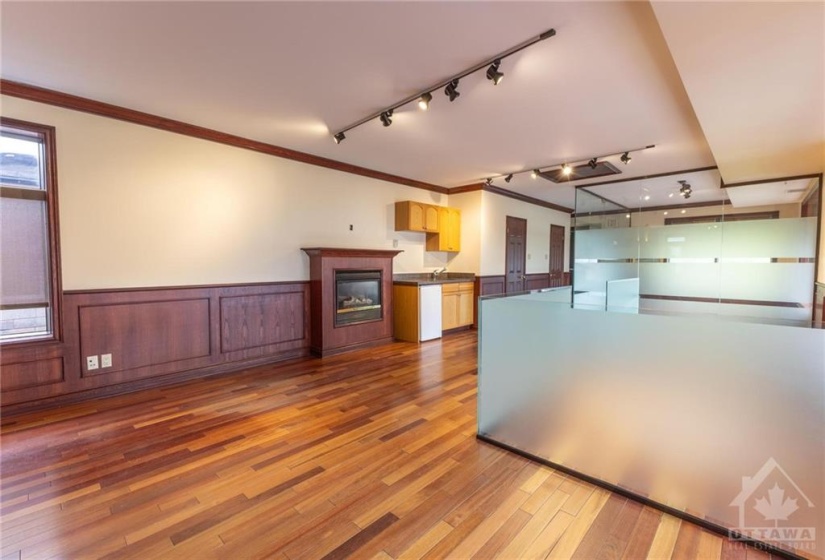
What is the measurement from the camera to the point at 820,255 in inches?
167

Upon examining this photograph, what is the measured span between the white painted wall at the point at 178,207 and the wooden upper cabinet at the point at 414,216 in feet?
2.74

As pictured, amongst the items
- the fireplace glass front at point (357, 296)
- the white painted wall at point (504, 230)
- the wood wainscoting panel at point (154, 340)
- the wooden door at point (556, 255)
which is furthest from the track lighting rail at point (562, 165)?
the wood wainscoting panel at point (154, 340)

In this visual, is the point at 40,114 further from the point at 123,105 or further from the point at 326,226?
the point at 326,226

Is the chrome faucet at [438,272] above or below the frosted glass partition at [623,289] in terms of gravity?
above

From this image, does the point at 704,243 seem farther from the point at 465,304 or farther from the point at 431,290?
the point at 431,290

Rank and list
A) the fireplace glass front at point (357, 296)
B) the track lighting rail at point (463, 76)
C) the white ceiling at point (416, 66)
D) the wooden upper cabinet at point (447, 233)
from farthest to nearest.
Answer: the wooden upper cabinet at point (447, 233) < the fireplace glass front at point (357, 296) < the track lighting rail at point (463, 76) < the white ceiling at point (416, 66)

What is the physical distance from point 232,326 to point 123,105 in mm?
2327

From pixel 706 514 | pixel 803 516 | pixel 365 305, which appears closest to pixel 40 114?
pixel 365 305

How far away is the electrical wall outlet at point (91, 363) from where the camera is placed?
3.22 meters

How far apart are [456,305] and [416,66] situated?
427 cm

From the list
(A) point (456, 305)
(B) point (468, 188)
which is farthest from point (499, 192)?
(A) point (456, 305)

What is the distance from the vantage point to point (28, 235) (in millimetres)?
2961

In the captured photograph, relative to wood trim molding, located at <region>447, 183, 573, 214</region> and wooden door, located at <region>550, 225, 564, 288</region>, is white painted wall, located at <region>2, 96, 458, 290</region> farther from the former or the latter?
wooden door, located at <region>550, 225, 564, 288</region>

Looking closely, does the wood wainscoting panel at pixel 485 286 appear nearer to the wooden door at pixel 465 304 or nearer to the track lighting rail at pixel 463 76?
the wooden door at pixel 465 304
